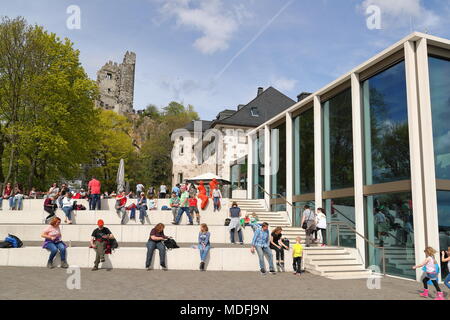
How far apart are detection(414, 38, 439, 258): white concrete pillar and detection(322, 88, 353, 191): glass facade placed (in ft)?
11.9

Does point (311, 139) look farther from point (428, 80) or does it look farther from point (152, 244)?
point (152, 244)

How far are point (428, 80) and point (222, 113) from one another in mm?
36279

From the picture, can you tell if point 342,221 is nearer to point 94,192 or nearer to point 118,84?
point 94,192

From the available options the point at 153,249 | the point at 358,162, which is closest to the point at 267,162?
the point at 358,162

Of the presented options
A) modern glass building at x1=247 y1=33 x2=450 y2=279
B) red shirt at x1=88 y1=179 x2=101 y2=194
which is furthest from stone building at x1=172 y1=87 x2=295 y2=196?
modern glass building at x1=247 y1=33 x2=450 y2=279

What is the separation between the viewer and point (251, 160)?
A: 26.8 meters

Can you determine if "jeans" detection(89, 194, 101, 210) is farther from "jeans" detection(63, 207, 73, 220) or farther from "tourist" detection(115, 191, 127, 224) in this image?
"jeans" detection(63, 207, 73, 220)

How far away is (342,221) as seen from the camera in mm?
15641

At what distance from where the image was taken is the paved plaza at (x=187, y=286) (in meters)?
8.23

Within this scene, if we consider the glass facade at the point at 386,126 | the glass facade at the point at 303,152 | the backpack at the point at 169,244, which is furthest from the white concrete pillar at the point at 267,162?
the backpack at the point at 169,244

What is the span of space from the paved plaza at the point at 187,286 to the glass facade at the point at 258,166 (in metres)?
12.9

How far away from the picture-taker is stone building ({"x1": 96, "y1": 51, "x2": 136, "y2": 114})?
107 m

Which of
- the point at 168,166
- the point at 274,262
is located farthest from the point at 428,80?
the point at 168,166

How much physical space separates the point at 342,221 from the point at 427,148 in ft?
15.5
